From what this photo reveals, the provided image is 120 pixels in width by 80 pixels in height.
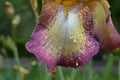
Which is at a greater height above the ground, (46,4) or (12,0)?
(46,4)

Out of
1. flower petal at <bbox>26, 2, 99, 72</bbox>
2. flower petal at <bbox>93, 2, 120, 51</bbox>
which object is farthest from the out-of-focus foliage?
flower petal at <bbox>26, 2, 99, 72</bbox>

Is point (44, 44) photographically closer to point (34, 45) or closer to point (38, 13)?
point (34, 45)

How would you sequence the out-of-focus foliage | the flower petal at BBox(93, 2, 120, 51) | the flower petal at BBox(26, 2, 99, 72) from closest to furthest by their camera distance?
the flower petal at BBox(26, 2, 99, 72) → the flower petal at BBox(93, 2, 120, 51) → the out-of-focus foliage

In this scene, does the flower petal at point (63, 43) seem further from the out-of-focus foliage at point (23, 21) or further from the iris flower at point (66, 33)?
the out-of-focus foliage at point (23, 21)

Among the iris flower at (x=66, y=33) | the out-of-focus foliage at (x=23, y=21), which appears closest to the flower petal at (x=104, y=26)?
the iris flower at (x=66, y=33)

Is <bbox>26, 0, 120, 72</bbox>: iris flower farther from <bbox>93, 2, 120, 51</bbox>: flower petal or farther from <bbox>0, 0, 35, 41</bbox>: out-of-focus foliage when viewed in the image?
<bbox>0, 0, 35, 41</bbox>: out-of-focus foliage

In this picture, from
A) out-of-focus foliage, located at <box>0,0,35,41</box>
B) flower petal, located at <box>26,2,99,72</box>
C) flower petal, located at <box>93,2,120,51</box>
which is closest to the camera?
flower petal, located at <box>26,2,99,72</box>

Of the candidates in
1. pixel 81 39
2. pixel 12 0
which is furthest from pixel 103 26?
pixel 12 0

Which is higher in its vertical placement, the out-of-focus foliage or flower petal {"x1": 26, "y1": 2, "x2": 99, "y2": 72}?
flower petal {"x1": 26, "y1": 2, "x2": 99, "y2": 72}
